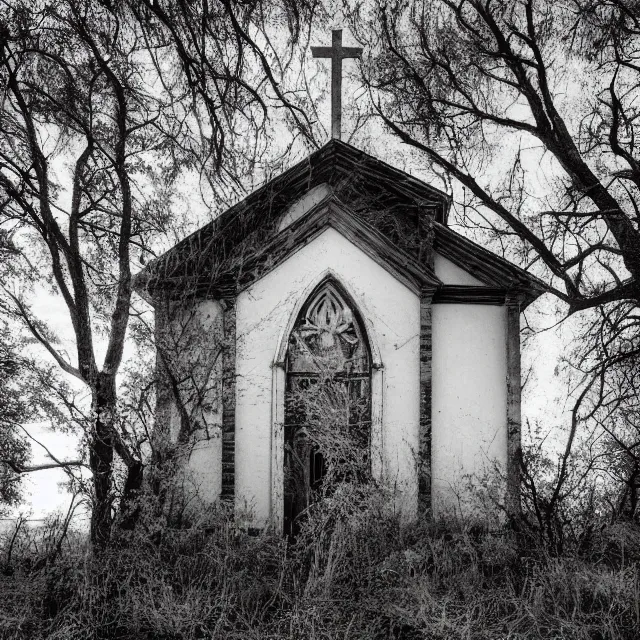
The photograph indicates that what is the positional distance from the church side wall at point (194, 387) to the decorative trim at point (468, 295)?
3.23m

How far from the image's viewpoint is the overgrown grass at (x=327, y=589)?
4957 mm

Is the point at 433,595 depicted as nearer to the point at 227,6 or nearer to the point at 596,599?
the point at 596,599

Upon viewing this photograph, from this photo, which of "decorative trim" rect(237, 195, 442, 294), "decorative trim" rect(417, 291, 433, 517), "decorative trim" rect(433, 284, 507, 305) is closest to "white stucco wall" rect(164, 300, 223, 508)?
"decorative trim" rect(237, 195, 442, 294)

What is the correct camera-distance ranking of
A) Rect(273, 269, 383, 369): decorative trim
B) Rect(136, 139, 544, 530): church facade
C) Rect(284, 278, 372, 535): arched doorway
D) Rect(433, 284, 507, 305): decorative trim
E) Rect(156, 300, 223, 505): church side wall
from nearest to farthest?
Rect(156, 300, 223, 505): church side wall, Rect(284, 278, 372, 535): arched doorway, Rect(136, 139, 544, 530): church facade, Rect(273, 269, 383, 369): decorative trim, Rect(433, 284, 507, 305): decorative trim

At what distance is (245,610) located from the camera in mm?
5340

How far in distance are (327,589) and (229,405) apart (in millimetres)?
3161

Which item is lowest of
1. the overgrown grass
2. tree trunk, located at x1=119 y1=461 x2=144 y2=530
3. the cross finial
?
the overgrown grass

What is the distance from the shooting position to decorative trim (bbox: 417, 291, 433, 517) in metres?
7.88

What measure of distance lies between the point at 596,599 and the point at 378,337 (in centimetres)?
414

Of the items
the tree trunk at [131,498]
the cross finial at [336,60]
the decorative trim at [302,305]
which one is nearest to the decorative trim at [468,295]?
the decorative trim at [302,305]

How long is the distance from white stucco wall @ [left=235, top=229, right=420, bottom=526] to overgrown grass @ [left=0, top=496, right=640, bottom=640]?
114 cm

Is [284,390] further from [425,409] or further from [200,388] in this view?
[425,409]

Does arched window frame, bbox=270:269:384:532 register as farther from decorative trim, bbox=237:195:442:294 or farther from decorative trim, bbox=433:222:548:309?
decorative trim, bbox=433:222:548:309

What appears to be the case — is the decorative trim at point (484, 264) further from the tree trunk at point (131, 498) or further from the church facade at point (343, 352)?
the tree trunk at point (131, 498)
